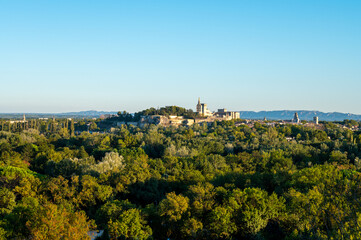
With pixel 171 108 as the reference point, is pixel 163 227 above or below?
below

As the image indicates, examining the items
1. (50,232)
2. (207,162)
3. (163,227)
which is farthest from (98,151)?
(50,232)

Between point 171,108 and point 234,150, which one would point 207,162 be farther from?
point 171,108

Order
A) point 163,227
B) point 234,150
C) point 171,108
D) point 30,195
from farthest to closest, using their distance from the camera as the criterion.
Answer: point 171,108 < point 234,150 < point 30,195 < point 163,227

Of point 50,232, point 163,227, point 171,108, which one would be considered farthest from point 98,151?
point 171,108

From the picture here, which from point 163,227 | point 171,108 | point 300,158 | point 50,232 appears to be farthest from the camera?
point 171,108

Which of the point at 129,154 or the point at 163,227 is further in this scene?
the point at 129,154

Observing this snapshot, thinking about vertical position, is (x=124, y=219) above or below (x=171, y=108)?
below

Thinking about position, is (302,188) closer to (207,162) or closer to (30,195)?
(207,162)

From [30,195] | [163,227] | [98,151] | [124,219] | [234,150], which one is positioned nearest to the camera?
[124,219]

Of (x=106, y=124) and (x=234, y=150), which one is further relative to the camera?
(x=106, y=124)
